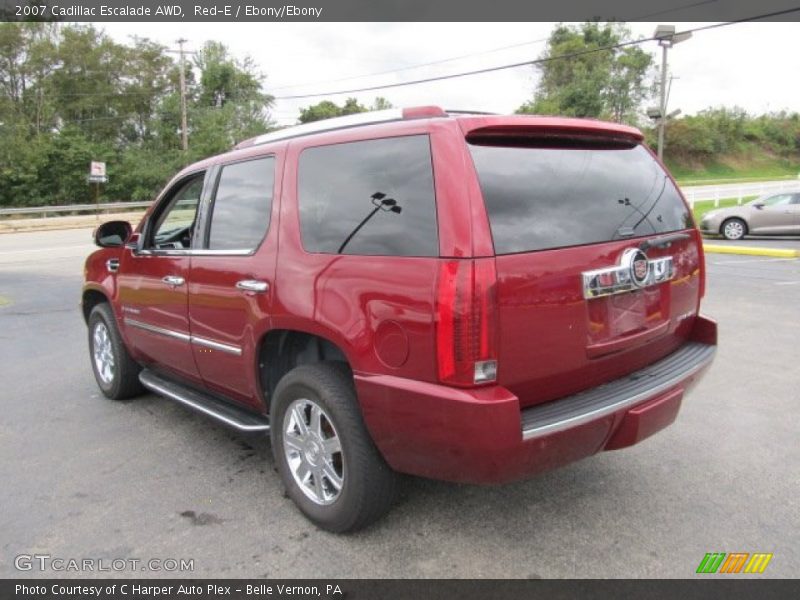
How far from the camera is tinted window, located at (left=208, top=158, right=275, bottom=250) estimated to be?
3.36 m

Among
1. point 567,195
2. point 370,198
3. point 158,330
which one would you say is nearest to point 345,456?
point 370,198

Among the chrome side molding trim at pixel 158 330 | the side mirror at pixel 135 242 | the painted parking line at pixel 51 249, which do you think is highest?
the side mirror at pixel 135 242

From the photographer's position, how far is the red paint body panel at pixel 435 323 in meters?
2.42

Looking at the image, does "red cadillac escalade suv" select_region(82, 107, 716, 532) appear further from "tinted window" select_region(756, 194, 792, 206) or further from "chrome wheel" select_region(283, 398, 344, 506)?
"tinted window" select_region(756, 194, 792, 206)

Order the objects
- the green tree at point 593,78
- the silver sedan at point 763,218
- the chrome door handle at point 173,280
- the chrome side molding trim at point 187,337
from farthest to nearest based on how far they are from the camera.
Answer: the green tree at point 593,78
the silver sedan at point 763,218
the chrome door handle at point 173,280
the chrome side molding trim at point 187,337

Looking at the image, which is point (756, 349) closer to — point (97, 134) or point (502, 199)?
point (502, 199)

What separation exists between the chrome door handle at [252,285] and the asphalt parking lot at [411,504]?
44.3 inches

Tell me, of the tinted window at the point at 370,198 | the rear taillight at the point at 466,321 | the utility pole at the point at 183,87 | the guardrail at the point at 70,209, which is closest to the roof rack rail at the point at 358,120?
the tinted window at the point at 370,198

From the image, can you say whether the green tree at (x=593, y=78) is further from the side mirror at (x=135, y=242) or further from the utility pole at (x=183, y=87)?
the side mirror at (x=135, y=242)

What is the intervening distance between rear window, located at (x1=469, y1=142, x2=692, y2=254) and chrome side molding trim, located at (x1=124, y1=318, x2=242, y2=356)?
167cm

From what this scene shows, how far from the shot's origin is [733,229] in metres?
17.1

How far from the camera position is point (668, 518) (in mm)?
3064

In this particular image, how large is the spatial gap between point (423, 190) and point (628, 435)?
4.58 ft

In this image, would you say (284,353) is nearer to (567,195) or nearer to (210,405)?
(210,405)
